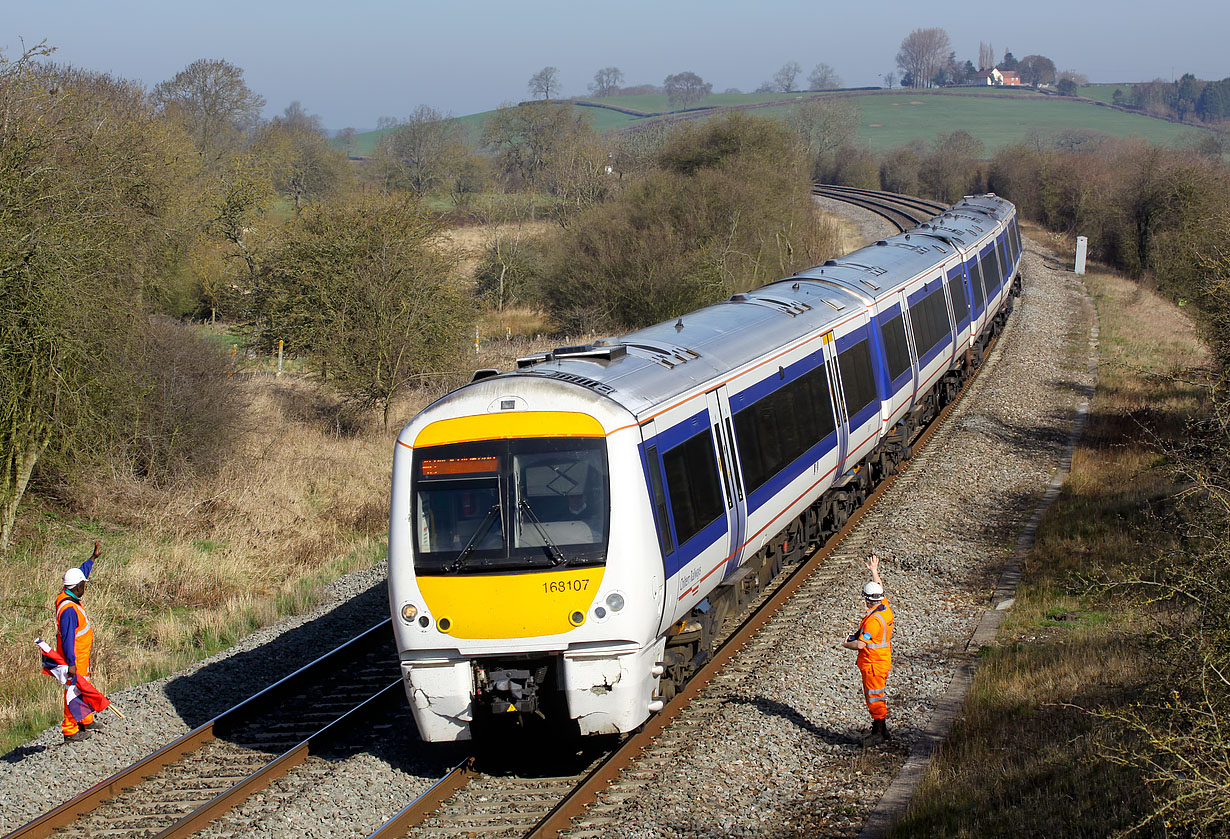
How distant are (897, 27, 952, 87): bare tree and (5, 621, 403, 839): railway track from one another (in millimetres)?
188104

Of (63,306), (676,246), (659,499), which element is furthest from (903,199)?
(659,499)

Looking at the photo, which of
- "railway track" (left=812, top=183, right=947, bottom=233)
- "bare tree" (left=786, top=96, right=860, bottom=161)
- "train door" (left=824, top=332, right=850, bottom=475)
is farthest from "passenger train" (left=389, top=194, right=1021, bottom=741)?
"bare tree" (left=786, top=96, right=860, bottom=161)

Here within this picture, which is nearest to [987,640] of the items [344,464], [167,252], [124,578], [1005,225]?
[124,578]

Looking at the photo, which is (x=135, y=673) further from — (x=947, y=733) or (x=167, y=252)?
(x=167, y=252)

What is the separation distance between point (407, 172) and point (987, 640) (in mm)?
57487

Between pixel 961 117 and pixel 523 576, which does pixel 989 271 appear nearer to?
pixel 523 576

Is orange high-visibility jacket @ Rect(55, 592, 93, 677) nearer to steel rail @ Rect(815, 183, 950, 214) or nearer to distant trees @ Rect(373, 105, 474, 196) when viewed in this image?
steel rail @ Rect(815, 183, 950, 214)

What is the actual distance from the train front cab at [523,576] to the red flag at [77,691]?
3.25m

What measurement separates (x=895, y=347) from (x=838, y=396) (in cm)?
313

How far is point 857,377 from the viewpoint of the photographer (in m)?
13.7

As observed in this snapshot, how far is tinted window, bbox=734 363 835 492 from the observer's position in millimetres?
9961

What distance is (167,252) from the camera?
29438mm

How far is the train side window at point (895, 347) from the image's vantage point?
15.1 meters

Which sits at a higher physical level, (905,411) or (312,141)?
(312,141)
